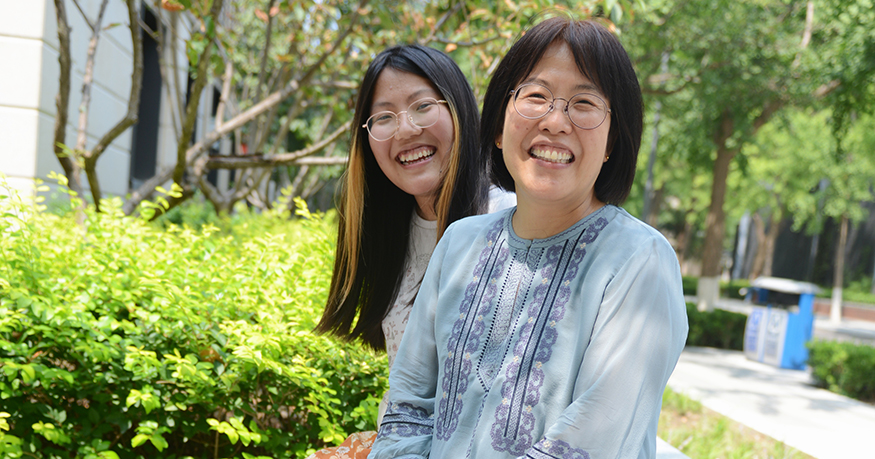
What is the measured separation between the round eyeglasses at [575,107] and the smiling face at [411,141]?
0.85m

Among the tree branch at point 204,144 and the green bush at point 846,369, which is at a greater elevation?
the tree branch at point 204,144

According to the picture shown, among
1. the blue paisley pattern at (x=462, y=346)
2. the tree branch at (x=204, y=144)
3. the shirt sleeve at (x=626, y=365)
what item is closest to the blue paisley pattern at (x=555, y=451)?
the shirt sleeve at (x=626, y=365)

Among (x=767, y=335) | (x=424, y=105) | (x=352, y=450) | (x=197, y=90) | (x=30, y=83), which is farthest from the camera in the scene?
(x=767, y=335)

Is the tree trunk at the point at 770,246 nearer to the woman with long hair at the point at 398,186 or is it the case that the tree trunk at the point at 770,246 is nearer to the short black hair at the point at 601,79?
the woman with long hair at the point at 398,186

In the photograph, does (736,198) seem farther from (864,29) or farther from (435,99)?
(435,99)

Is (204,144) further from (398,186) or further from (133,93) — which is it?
(398,186)

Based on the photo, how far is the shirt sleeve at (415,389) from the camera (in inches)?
66.1

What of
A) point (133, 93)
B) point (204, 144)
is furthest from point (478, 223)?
point (204, 144)

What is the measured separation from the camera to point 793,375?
11133mm

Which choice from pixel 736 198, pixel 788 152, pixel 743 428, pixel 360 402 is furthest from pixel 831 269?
pixel 360 402

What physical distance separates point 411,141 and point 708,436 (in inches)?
174

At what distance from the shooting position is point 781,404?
8.45 metres

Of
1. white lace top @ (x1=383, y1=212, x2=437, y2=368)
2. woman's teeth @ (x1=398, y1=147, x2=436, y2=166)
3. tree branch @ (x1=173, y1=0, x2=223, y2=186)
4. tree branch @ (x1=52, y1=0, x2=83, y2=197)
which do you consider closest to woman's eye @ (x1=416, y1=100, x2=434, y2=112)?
woman's teeth @ (x1=398, y1=147, x2=436, y2=166)

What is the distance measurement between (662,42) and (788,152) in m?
15.1
